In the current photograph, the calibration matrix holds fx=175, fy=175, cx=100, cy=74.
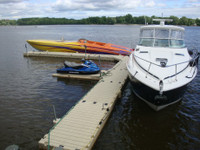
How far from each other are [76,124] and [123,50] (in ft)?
55.3

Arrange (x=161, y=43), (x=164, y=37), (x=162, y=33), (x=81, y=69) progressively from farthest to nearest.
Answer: (x=81, y=69)
(x=162, y=33)
(x=164, y=37)
(x=161, y=43)

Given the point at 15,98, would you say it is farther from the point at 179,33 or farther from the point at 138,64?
the point at 179,33

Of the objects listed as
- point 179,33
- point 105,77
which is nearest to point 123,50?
point 105,77

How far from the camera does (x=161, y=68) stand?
8.52m

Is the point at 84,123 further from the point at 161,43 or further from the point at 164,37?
the point at 164,37

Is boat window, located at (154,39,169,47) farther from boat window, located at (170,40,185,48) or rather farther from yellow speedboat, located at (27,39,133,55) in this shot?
yellow speedboat, located at (27,39,133,55)

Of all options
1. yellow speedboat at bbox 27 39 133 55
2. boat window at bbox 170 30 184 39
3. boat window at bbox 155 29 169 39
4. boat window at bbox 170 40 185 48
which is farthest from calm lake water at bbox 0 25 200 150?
yellow speedboat at bbox 27 39 133 55

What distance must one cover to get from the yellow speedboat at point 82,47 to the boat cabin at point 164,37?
11047mm

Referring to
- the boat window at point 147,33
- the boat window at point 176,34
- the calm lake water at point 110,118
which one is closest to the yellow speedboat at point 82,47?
the calm lake water at point 110,118

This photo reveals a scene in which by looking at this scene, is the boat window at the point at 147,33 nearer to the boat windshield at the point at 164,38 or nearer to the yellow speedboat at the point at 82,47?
the boat windshield at the point at 164,38

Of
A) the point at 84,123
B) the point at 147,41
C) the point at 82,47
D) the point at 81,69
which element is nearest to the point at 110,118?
the point at 84,123

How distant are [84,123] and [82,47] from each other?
1677 centimetres

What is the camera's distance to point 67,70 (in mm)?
14812

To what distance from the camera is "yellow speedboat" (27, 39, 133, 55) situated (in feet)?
74.6
